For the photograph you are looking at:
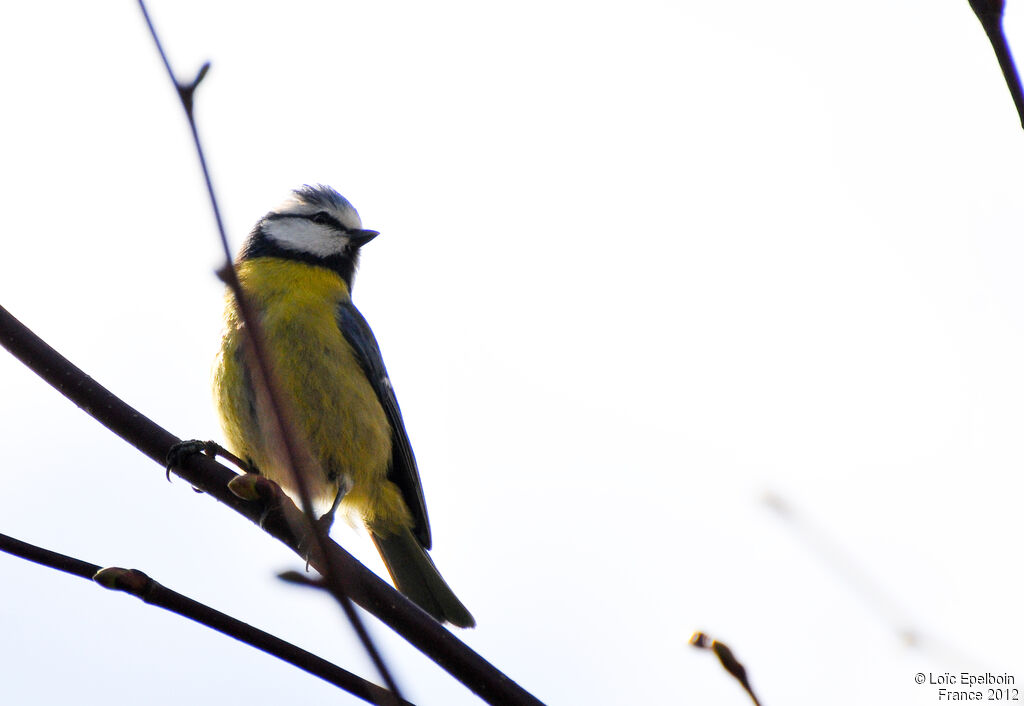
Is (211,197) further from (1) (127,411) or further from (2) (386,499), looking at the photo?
(2) (386,499)

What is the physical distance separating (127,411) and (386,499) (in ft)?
9.15

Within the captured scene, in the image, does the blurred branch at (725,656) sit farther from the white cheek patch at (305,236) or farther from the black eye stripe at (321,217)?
the black eye stripe at (321,217)

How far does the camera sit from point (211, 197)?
1.17 metres

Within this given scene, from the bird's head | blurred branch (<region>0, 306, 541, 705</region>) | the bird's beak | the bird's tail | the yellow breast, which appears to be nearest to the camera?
blurred branch (<region>0, 306, 541, 705</region>)

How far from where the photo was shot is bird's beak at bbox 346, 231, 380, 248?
6.45 metres

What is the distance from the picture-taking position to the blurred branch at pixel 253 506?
2059 mm

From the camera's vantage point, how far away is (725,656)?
1.53 m

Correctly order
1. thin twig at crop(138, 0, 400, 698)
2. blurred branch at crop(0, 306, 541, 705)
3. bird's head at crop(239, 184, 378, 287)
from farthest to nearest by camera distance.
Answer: bird's head at crop(239, 184, 378, 287), blurred branch at crop(0, 306, 541, 705), thin twig at crop(138, 0, 400, 698)

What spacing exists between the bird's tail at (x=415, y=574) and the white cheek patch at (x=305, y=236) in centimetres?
180

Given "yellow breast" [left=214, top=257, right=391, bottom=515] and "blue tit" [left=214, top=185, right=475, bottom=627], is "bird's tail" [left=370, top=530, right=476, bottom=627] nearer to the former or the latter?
"blue tit" [left=214, top=185, right=475, bottom=627]

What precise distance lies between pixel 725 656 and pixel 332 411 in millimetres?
3489

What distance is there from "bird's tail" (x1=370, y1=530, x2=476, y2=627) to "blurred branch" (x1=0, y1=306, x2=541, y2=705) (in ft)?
9.06

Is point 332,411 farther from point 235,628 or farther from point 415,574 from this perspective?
point 235,628

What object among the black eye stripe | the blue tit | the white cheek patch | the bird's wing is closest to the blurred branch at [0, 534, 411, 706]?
the blue tit
